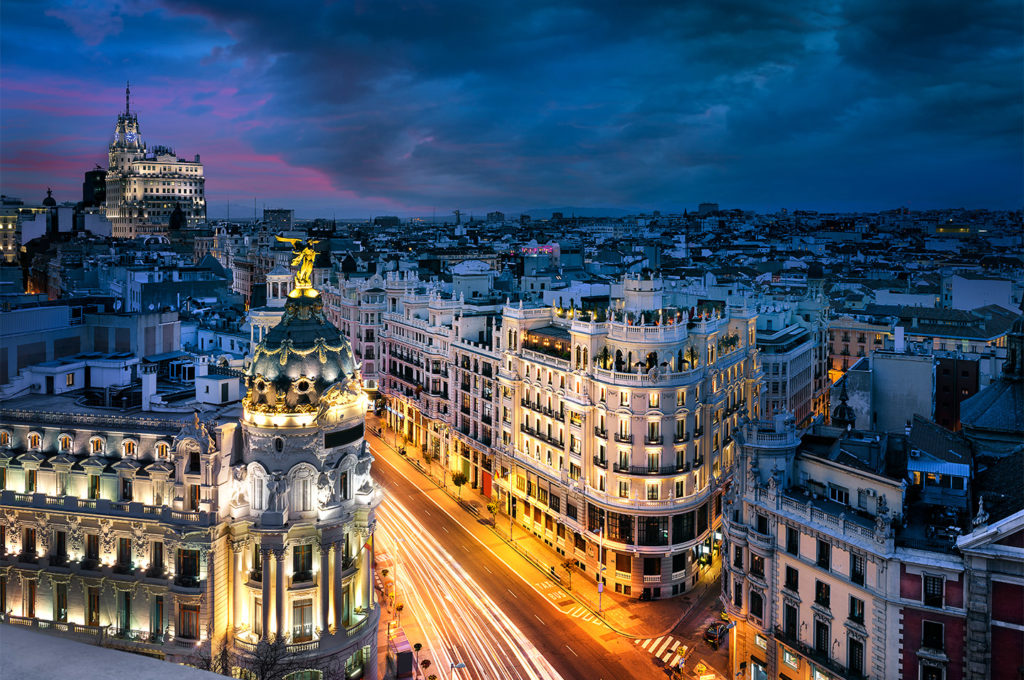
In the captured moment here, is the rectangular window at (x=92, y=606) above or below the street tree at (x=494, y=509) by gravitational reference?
above

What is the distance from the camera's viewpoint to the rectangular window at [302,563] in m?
49.4

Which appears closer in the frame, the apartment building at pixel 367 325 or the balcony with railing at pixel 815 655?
the balcony with railing at pixel 815 655

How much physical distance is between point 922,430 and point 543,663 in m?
32.4

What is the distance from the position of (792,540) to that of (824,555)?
2616 millimetres

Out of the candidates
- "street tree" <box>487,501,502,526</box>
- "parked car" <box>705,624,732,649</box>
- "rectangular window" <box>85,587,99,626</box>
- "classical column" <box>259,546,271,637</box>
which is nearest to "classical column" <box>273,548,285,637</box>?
"classical column" <box>259,546,271,637</box>

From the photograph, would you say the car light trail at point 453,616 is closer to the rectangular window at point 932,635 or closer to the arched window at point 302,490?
the arched window at point 302,490

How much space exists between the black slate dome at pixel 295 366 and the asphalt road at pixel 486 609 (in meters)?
21.5

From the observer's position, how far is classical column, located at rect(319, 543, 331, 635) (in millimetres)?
48906

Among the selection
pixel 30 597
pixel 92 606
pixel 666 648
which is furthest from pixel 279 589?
pixel 666 648

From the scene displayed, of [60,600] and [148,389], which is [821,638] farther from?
[148,389]

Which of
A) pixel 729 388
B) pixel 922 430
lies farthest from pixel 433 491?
pixel 922 430

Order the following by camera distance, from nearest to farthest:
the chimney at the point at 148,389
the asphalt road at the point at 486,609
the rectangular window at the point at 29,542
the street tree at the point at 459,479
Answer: the rectangular window at the point at 29,542 → the asphalt road at the point at 486,609 → the chimney at the point at 148,389 → the street tree at the point at 459,479

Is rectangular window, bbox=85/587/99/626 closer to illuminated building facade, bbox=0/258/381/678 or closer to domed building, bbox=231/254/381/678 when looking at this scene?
illuminated building facade, bbox=0/258/381/678

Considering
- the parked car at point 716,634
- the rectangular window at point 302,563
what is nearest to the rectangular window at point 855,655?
the parked car at point 716,634
